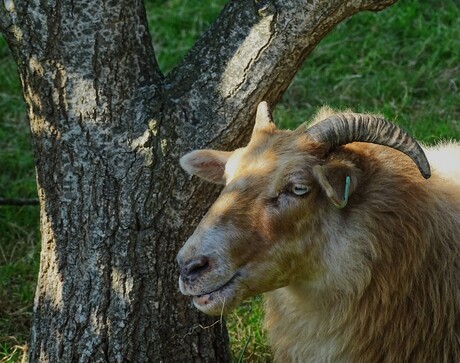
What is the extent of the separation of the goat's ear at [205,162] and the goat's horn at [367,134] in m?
0.52

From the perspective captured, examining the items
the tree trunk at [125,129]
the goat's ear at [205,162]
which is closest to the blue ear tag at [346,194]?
the goat's ear at [205,162]

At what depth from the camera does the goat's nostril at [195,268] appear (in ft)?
13.5

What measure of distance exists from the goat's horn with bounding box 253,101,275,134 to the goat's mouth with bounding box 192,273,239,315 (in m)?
0.77

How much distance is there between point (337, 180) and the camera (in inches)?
167

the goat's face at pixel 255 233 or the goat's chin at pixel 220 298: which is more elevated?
the goat's face at pixel 255 233

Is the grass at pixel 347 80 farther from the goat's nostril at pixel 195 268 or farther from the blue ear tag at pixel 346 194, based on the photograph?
the blue ear tag at pixel 346 194

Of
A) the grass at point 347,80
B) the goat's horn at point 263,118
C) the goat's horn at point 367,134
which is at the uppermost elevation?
the goat's horn at point 367,134

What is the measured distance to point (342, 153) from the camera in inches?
174

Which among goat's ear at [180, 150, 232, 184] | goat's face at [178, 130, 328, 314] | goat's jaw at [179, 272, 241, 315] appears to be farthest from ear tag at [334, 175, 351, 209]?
goat's ear at [180, 150, 232, 184]

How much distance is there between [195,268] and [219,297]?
0.61 feet

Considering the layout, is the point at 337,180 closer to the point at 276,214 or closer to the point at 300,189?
the point at 300,189

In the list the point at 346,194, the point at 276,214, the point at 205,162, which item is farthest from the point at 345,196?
the point at 205,162

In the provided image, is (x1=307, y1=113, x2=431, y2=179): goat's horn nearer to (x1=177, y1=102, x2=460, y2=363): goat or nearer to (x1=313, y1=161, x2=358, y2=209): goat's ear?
(x1=177, y1=102, x2=460, y2=363): goat

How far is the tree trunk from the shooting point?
15.6ft
